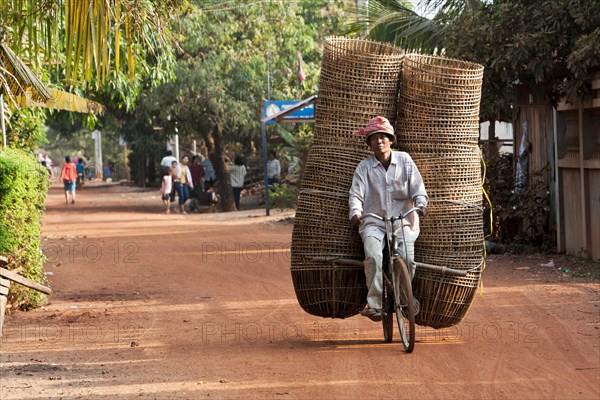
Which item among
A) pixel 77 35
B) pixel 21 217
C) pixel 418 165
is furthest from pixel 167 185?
pixel 77 35

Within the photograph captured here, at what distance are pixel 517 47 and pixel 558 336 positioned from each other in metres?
6.03

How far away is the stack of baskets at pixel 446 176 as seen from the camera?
28.3 ft

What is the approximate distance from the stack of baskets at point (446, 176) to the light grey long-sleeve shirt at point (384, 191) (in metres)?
0.31

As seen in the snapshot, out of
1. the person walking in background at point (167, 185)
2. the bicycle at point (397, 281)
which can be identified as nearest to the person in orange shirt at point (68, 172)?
the person walking in background at point (167, 185)

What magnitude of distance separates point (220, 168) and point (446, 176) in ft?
76.8

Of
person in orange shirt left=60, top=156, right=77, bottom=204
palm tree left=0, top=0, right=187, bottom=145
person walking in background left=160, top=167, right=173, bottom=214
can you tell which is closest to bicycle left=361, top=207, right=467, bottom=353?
palm tree left=0, top=0, right=187, bottom=145

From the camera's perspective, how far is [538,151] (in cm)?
1578

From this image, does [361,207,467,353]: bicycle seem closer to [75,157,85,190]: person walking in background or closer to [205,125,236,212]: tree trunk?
[205,125,236,212]: tree trunk

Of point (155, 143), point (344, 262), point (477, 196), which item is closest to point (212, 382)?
point (344, 262)

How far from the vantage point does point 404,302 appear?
27.1 ft

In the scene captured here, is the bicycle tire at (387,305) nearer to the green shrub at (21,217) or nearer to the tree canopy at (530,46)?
the green shrub at (21,217)

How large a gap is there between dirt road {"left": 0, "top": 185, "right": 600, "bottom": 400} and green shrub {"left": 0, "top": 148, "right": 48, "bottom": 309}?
354 mm

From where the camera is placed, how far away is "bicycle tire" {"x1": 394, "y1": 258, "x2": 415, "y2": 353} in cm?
804

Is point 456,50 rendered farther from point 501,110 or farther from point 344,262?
point 344,262
